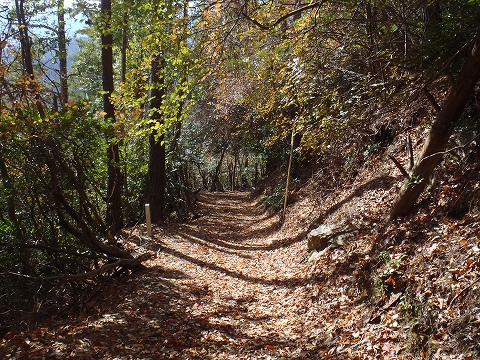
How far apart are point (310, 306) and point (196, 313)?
1.87 metres

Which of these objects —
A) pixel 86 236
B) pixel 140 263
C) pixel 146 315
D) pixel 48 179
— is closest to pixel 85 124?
pixel 48 179

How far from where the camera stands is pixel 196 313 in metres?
6.42

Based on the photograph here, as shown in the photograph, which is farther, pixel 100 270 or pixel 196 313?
pixel 100 270

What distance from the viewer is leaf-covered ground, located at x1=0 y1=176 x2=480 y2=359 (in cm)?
423

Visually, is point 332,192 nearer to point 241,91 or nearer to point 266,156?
point 241,91

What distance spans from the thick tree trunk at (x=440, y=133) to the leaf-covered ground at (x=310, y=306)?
40 centimetres

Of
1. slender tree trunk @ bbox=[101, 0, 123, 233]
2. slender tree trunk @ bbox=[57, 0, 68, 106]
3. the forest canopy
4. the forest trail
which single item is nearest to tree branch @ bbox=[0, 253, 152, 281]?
the forest canopy

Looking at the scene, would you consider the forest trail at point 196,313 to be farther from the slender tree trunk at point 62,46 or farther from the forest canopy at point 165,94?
the slender tree trunk at point 62,46

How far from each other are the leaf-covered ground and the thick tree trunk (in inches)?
15.8

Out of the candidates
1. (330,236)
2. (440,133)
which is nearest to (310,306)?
(330,236)

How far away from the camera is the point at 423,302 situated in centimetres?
439

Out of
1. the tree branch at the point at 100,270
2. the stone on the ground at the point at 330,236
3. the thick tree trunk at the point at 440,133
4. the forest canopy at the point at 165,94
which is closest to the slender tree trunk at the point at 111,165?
the forest canopy at the point at 165,94

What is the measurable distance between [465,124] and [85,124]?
685 cm

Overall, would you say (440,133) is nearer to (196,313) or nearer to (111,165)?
(196,313)
